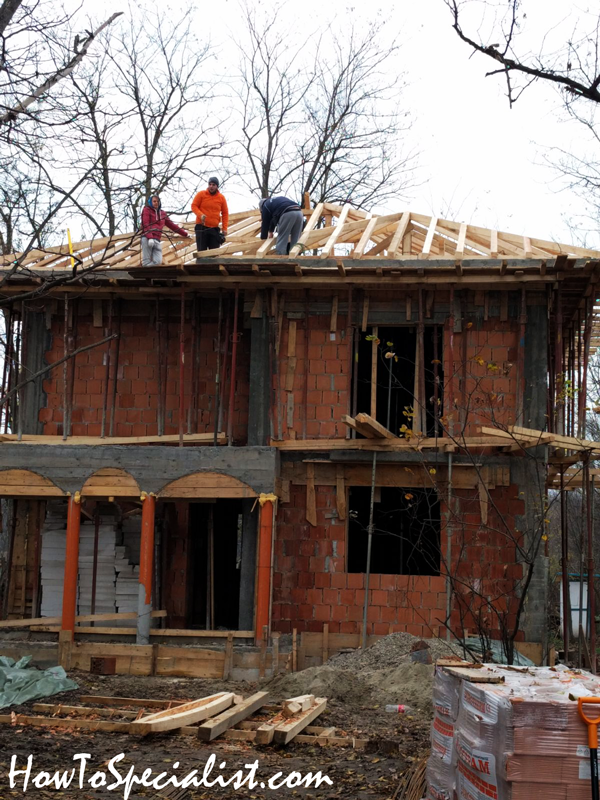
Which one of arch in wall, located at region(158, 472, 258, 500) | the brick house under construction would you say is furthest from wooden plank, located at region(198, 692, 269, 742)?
arch in wall, located at region(158, 472, 258, 500)

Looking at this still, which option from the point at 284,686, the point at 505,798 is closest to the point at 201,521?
the point at 284,686

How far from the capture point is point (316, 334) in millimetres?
15555

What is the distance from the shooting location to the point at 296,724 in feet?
31.2

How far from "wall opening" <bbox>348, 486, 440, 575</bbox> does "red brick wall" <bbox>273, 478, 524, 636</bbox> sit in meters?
0.92

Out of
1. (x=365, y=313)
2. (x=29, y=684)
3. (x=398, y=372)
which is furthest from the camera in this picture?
(x=398, y=372)

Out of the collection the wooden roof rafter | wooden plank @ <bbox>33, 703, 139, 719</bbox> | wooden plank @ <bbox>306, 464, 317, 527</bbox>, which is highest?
the wooden roof rafter

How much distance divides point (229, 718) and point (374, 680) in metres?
3.36

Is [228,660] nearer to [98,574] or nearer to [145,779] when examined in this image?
[98,574]

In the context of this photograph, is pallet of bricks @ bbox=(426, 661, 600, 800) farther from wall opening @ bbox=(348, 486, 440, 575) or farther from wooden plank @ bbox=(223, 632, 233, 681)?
wall opening @ bbox=(348, 486, 440, 575)

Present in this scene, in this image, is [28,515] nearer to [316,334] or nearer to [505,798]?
[316,334]

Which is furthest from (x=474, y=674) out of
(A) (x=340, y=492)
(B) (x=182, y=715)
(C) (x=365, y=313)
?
(C) (x=365, y=313)

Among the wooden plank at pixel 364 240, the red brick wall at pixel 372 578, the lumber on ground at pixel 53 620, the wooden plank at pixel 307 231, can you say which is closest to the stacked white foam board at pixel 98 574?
the lumber on ground at pixel 53 620

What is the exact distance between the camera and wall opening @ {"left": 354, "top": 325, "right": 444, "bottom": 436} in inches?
616

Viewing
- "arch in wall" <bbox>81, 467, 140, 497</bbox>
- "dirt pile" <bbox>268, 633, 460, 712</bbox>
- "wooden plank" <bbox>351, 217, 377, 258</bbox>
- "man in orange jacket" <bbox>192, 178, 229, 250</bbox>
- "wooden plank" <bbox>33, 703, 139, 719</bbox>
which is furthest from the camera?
"man in orange jacket" <bbox>192, 178, 229, 250</bbox>
